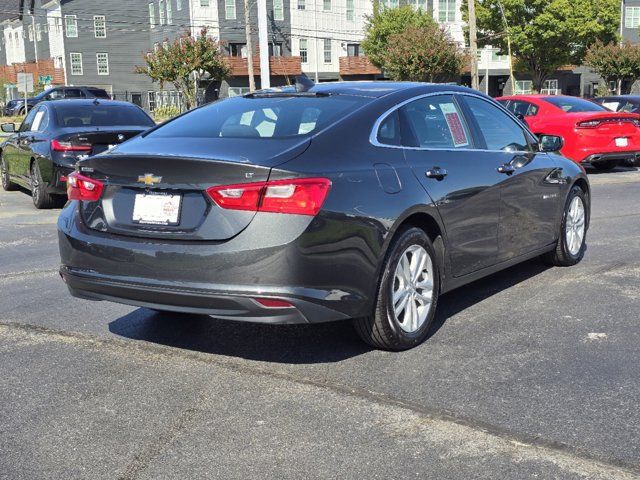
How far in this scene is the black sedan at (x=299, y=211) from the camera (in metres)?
4.16

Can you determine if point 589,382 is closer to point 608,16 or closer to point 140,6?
point 608,16

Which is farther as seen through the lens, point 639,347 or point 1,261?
point 1,261

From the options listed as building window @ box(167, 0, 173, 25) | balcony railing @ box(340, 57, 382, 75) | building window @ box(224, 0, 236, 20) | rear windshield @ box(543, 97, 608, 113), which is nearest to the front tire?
rear windshield @ box(543, 97, 608, 113)

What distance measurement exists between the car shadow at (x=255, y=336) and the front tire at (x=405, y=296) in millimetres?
227

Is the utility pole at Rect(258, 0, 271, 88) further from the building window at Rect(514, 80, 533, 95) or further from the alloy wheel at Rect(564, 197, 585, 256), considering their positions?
the building window at Rect(514, 80, 533, 95)

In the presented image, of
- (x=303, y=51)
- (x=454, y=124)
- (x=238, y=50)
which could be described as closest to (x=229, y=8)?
(x=238, y=50)

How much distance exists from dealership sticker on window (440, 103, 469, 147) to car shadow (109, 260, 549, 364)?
3.93 feet

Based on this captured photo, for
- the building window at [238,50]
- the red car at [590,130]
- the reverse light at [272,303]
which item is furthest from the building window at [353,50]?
the reverse light at [272,303]

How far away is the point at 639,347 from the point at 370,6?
59778 mm

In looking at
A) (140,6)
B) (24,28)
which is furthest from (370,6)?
(24,28)

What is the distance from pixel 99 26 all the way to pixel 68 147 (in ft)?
184

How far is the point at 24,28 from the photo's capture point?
72125 mm

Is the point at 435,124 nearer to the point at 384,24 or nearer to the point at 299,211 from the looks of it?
the point at 299,211

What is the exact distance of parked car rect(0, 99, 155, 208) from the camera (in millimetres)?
11266
